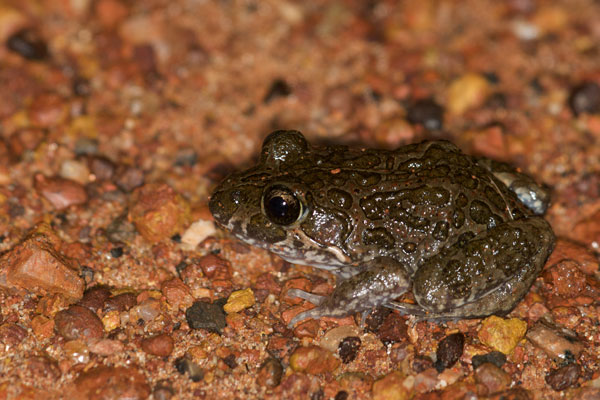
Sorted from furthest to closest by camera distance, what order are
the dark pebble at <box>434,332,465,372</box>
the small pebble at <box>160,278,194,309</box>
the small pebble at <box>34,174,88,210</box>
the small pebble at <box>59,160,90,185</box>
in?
the small pebble at <box>59,160,90,185</box>
the small pebble at <box>34,174,88,210</box>
the small pebble at <box>160,278,194,309</box>
the dark pebble at <box>434,332,465,372</box>

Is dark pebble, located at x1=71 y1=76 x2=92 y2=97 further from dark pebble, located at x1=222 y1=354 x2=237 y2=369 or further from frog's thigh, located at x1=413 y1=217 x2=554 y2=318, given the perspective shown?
frog's thigh, located at x1=413 y1=217 x2=554 y2=318

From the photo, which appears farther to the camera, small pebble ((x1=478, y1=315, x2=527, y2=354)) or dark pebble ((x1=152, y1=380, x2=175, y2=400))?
small pebble ((x1=478, y1=315, x2=527, y2=354))

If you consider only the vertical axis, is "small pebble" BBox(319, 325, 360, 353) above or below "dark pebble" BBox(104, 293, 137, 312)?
below

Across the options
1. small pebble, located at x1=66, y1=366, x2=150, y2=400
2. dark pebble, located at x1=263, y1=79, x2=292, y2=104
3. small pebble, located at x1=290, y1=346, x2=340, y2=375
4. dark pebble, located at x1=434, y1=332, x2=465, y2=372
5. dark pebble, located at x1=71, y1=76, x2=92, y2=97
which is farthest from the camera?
dark pebble, located at x1=263, y1=79, x2=292, y2=104

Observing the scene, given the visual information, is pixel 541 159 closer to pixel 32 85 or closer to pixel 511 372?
pixel 511 372

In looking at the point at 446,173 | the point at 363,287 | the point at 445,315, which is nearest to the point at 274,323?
the point at 363,287

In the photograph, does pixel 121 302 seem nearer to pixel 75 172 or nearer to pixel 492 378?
pixel 75 172

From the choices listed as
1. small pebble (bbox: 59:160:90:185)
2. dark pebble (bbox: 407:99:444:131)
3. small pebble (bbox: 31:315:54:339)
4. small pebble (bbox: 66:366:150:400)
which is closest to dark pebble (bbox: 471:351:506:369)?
small pebble (bbox: 66:366:150:400)

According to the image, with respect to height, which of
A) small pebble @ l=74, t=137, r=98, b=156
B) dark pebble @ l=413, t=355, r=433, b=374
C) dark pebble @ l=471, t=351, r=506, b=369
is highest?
small pebble @ l=74, t=137, r=98, b=156
